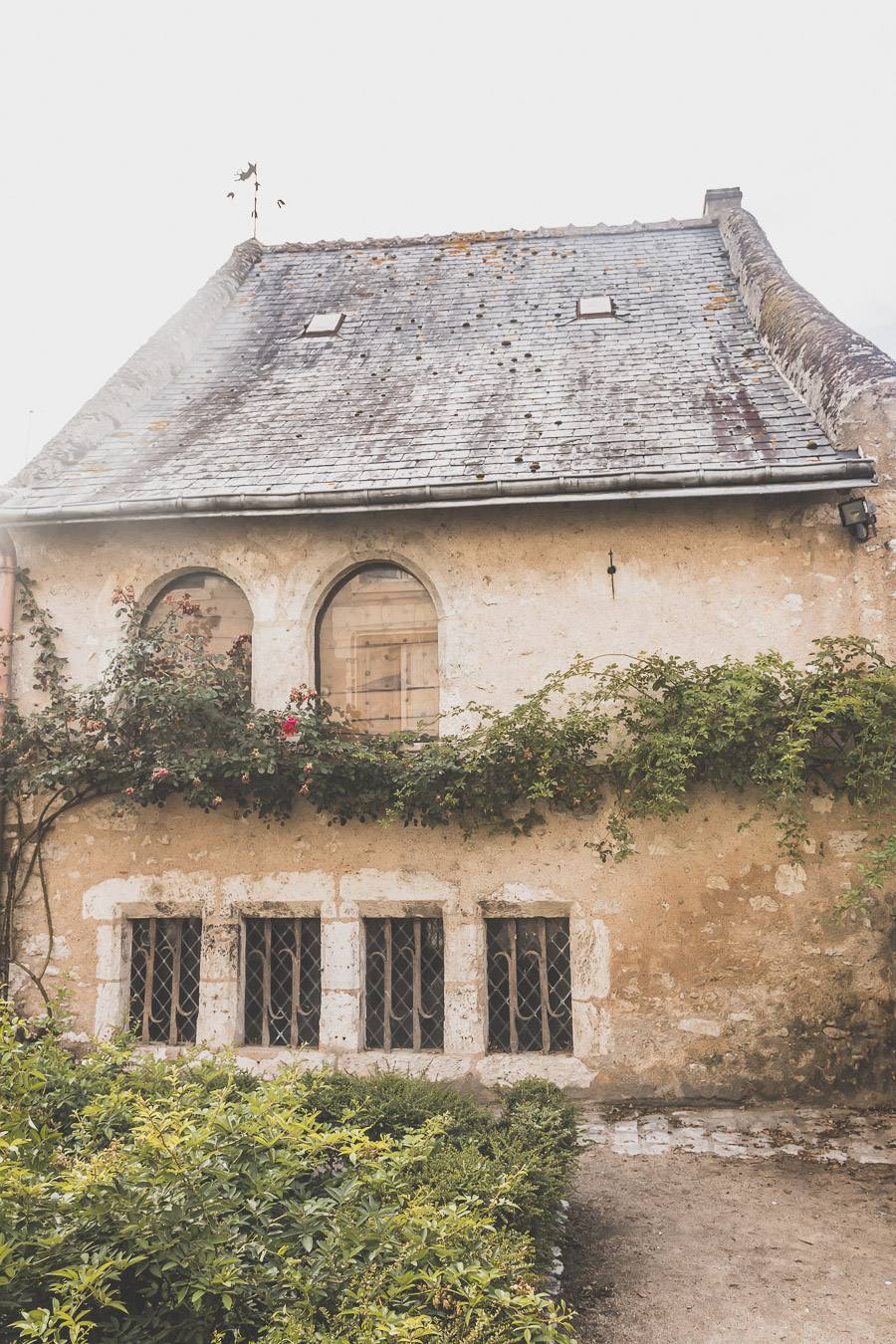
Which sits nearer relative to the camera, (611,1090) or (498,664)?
(611,1090)

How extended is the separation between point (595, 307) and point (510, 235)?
241 cm

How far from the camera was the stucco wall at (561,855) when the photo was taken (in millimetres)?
5992

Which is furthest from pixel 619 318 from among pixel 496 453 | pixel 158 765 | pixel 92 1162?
pixel 92 1162

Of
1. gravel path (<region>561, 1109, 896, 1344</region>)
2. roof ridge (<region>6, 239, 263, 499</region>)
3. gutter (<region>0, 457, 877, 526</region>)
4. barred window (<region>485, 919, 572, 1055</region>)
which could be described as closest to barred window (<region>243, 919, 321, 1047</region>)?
barred window (<region>485, 919, 572, 1055</region>)

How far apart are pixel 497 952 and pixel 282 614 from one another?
9.54 feet

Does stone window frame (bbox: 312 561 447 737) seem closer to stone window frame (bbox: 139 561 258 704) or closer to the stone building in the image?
the stone building

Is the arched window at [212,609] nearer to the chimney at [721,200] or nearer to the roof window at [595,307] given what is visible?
the roof window at [595,307]

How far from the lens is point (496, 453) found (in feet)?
22.1

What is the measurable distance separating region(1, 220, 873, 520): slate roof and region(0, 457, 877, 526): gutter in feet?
0.05

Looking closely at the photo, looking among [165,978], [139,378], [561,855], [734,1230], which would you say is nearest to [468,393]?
[139,378]

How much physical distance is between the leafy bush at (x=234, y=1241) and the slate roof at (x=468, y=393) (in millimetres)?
4543

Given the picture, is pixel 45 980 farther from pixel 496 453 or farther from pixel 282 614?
pixel 496 453

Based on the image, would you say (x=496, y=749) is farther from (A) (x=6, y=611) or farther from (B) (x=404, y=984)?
(A) (x=6, y=611)

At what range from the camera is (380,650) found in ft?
22.6
